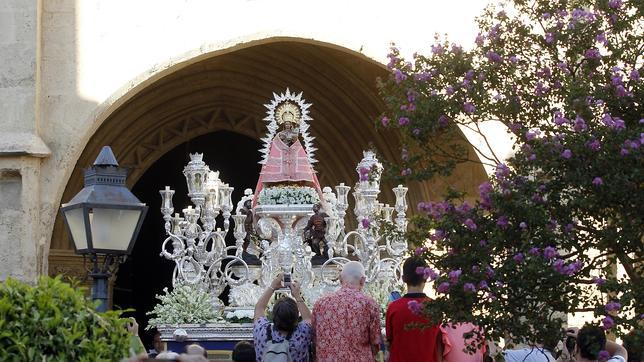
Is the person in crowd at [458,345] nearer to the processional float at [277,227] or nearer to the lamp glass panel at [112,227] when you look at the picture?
the lamp glass panel at [112,227]

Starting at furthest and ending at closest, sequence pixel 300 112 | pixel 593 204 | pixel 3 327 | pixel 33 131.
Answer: pixel 33 131
pixel 300 112
pixel 593 204
pixel 3 327

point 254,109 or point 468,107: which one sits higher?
point 254,109

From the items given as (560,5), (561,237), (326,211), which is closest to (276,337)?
(561,237)

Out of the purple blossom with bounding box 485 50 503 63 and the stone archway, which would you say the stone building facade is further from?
the purple blossom with bounding box 485 50 503 63

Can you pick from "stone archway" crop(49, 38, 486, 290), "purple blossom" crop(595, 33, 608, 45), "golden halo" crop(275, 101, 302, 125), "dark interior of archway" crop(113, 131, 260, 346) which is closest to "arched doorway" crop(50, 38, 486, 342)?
"stone archway" crop(49, 38, 486, 290)

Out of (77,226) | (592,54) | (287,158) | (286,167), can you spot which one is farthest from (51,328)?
(287,158)

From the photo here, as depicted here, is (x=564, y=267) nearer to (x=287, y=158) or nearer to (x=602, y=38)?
(x=602, y=38)

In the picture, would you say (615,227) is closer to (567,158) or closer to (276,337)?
(567,158)

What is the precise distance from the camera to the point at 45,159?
18.3m

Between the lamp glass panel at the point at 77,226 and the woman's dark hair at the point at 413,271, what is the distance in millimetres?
2467

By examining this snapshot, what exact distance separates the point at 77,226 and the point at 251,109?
1451cm

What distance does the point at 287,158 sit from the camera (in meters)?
16.2

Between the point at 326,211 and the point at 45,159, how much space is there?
152 inches

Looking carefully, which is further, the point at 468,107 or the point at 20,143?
the point at 20,143
